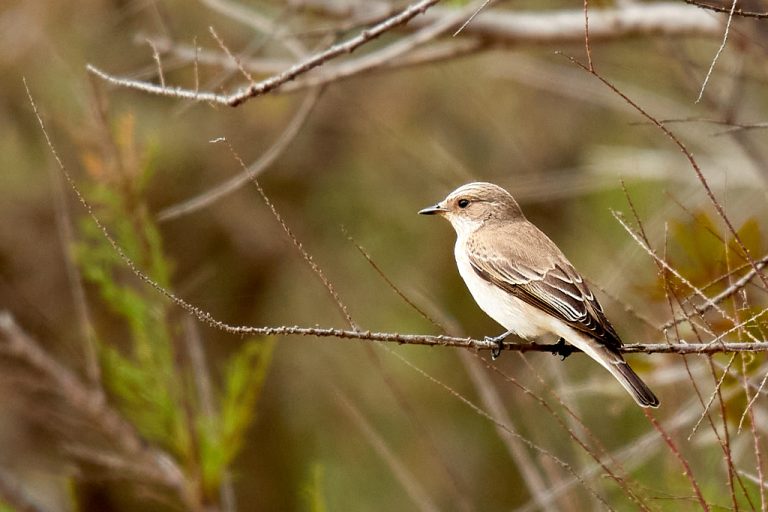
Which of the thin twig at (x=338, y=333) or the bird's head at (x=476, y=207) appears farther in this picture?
the bird's head at (x=476, y=207)

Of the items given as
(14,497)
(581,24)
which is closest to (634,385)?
(14,497)

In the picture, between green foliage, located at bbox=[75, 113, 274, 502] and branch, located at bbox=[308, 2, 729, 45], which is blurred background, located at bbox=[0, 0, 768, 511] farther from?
green foliage, located at bbox=[75, 113, 274, 502]

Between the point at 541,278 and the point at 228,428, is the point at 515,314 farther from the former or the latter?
the point at 228,428

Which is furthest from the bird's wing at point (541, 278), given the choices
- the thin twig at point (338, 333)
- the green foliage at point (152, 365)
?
the green foliage at point (152, 365)

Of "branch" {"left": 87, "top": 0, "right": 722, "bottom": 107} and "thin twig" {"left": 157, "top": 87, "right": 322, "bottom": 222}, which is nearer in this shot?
"thin twig" {"left": 157, "top": 87, "right": 322, "bottom": 222}

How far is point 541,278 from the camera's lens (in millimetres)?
4512

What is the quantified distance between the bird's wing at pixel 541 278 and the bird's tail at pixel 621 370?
0.12ft

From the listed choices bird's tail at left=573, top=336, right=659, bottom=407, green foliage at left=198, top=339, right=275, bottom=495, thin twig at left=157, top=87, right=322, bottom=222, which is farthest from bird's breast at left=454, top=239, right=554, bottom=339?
green foliage at left=198, top=339, right=275, bottom=495

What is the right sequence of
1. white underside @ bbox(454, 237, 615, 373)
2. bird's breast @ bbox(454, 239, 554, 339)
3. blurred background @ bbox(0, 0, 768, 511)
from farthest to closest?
blurred background @ bbox(0, 0, 768, 511), bird's breast @ bbox(454, 239, 554, 339), white underside @ bbox(454, 237, 615, 373)

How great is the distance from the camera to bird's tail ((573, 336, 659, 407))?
3830mm

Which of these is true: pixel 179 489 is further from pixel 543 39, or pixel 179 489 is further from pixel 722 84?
pixel 722 84

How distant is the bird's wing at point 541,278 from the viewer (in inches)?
166

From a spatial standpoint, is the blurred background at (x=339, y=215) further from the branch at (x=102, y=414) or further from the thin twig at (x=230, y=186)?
the branch at (x=102, y=414)

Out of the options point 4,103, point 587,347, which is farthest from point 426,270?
point 587,347
